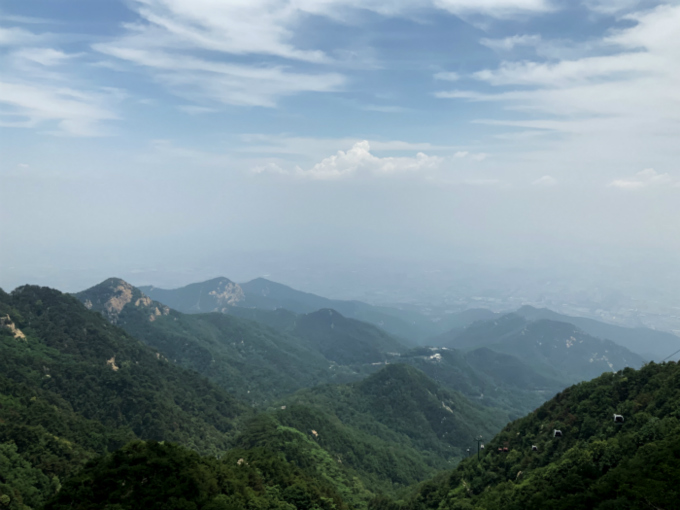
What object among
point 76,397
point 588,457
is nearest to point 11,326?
point 76,397

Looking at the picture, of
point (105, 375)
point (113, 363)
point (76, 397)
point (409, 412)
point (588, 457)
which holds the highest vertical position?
point (588, 457)

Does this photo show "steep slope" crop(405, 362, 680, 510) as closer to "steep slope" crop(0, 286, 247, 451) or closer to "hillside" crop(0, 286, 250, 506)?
"hillside" crop(0, 286, 250, 506)

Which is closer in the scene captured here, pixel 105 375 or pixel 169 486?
pixel 169 486

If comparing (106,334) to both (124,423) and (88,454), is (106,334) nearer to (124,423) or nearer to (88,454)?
(124,423)

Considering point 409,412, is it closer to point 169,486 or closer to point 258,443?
point 258,443

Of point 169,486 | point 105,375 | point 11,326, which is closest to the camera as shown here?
point 169,486

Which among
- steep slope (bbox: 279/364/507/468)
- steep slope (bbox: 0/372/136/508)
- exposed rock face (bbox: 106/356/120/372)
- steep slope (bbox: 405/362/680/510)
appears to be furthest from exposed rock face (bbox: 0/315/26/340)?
steep slope (bbox: 405/362/680/510)

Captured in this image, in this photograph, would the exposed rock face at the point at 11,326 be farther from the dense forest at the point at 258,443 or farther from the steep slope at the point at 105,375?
the steep slope at the point at 105,375

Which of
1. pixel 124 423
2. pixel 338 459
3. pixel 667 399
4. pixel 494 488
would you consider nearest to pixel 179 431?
pixel 124 423
